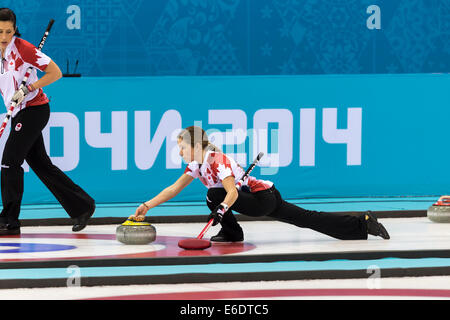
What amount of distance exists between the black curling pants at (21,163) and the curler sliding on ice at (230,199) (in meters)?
1.07

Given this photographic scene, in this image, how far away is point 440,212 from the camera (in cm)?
889

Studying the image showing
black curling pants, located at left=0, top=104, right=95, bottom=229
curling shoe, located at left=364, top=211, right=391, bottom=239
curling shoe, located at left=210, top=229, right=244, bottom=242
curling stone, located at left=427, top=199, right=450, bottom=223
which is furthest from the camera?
curling stone, located at left=427, top=199, right=450, bottom=223

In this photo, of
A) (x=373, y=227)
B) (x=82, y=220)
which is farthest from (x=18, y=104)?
(x=373, y=227)

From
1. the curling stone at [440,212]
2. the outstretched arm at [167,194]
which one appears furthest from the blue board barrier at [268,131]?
the outstretched arm at [167,194]

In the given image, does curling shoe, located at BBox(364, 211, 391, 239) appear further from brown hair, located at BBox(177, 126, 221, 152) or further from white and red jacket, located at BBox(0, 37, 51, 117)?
white and red jacket, located at BBox(0, 37, 51, 117)

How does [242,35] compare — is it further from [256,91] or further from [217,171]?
[217,171]

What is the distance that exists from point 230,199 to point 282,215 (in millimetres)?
663

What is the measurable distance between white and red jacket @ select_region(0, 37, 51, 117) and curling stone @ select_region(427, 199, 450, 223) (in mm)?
3843

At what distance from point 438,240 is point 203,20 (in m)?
5.09

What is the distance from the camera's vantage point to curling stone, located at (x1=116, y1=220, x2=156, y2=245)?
701 centimetres

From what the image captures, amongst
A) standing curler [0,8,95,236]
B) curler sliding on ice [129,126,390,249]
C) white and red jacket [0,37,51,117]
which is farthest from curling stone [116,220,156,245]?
white and red jacket [0,37,51,117]

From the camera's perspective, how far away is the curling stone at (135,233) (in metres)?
7.01

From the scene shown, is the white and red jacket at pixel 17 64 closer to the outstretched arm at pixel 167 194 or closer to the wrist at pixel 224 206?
the outstretched arm at pixel 167 194

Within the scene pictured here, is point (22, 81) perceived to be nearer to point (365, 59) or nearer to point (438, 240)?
point (438, 240)
